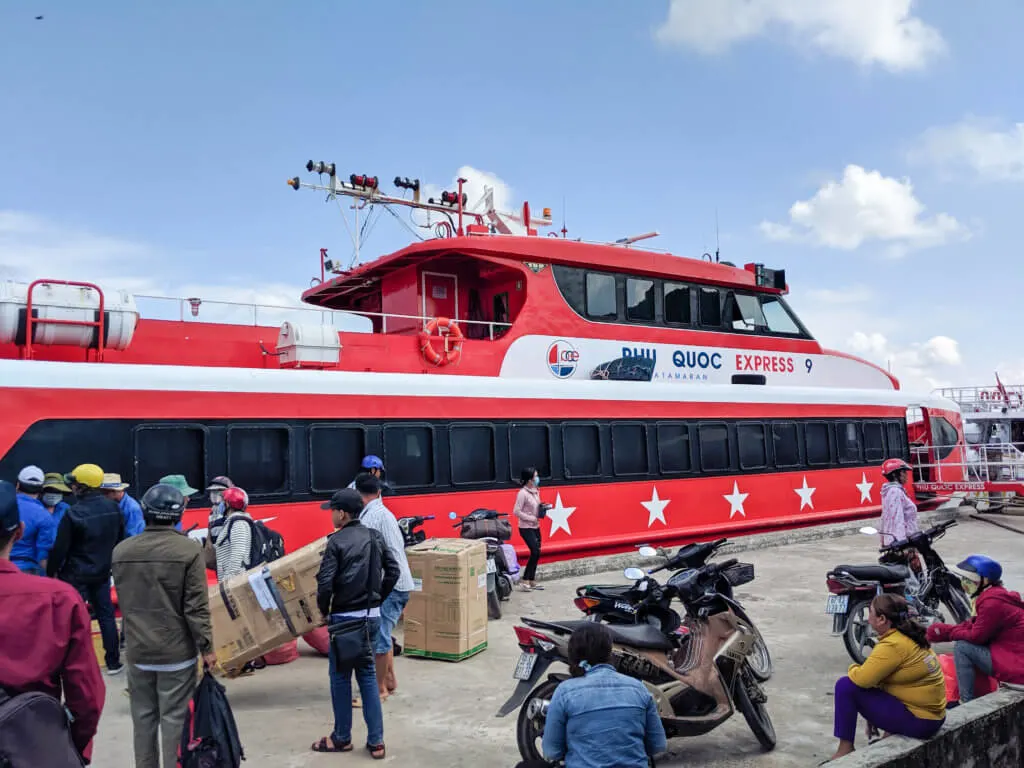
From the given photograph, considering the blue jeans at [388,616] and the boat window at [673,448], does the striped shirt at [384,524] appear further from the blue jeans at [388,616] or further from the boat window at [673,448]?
the boat window at [673,448]

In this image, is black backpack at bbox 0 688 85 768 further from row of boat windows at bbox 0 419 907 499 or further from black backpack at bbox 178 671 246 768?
row of boat windows at bbox 0 419 907 499

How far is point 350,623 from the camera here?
495cm

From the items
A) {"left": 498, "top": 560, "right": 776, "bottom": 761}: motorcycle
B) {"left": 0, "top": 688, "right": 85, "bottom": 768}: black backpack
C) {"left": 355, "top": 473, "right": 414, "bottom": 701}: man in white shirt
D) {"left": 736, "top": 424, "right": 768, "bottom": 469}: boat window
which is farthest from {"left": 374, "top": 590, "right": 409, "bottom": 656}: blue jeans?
{"left": 736, "top": 424, "right": 768, "bottom": 469}: boat window

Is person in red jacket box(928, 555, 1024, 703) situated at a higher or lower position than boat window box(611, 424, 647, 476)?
lower

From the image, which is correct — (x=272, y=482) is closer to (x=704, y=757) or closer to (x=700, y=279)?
(x=704, y=757)

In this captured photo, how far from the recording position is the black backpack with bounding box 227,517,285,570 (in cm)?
651

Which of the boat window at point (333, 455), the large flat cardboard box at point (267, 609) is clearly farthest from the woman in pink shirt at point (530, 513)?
the large flat cardboard box at point (267, 609)

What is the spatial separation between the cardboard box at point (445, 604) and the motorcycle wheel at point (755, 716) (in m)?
2.62

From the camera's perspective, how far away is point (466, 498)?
10.2 metres

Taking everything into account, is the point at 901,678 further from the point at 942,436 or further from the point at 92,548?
the point at 942,436

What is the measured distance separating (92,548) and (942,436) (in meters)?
16.5

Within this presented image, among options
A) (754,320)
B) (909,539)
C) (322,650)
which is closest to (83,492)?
(322,650)

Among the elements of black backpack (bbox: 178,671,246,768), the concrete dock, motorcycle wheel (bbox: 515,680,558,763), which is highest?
black backpack (bbox: 178,671,246,768)

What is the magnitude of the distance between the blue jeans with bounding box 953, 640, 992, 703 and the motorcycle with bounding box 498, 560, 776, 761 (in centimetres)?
121
